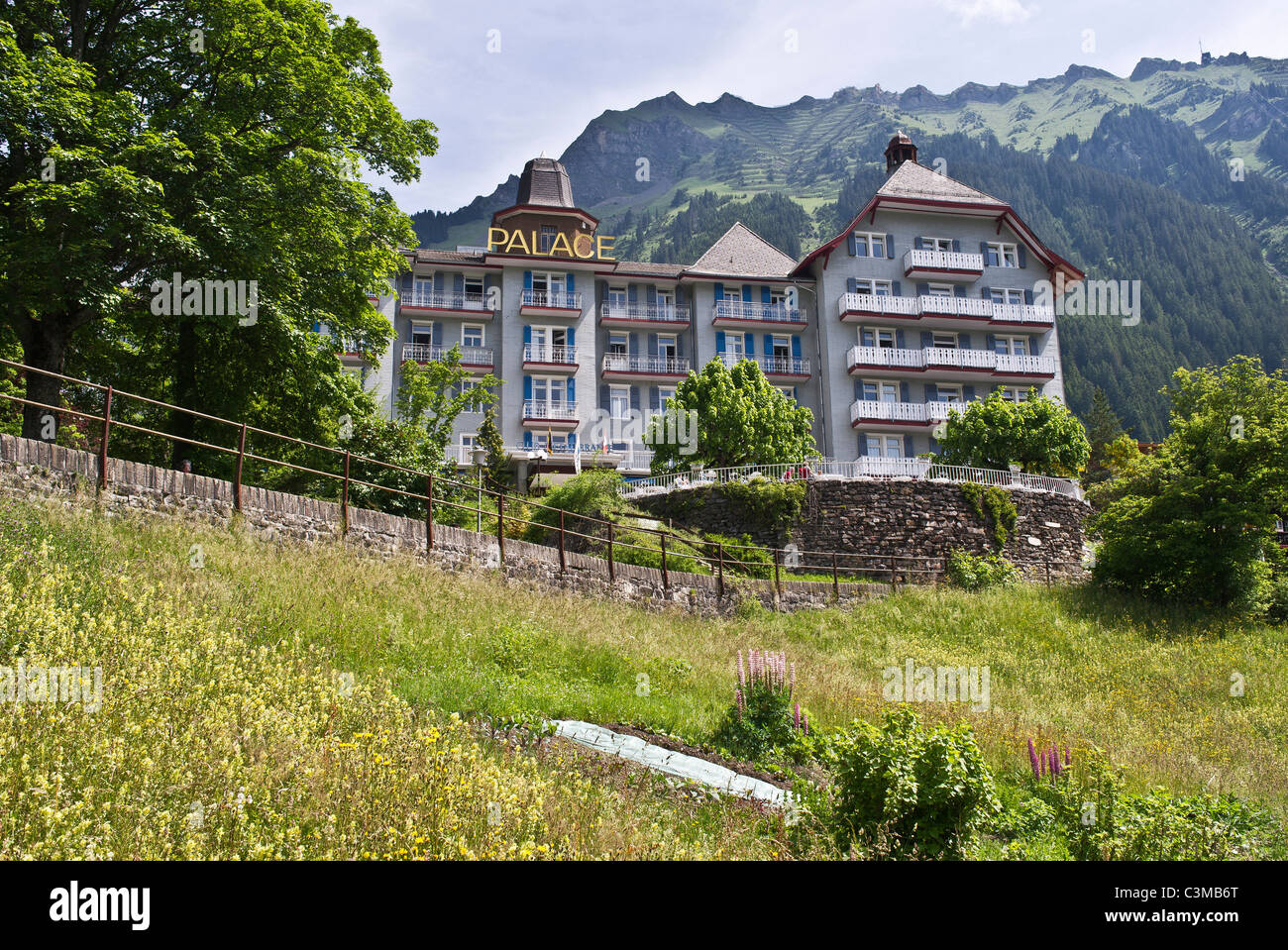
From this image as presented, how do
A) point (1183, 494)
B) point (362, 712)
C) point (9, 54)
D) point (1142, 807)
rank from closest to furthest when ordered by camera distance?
point (362, 712) < point (1142, 807) < point (9, 54) < point (1183, 494)

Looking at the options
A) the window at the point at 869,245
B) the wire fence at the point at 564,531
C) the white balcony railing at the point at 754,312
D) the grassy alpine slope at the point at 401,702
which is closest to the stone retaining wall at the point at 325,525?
the wire fence at the point at 564,531

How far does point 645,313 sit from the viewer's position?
48.8 m

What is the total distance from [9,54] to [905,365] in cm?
3871

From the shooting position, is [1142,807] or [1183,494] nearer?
[1142,807]

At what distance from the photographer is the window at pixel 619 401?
47375mm

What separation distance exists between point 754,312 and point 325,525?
121 ft

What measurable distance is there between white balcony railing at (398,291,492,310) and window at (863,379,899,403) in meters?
20.4

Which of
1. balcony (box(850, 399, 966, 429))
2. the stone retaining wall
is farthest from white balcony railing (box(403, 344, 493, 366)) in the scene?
the stone retaining wall

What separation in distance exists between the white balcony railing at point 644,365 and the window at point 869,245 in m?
11.1

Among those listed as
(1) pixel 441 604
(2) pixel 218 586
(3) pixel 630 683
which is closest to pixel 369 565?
(1) pixel 441 604

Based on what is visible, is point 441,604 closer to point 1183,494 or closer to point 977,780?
point 977,780

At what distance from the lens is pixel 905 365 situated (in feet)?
149

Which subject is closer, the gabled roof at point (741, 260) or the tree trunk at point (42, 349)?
the tree trunk at point (42, 349)

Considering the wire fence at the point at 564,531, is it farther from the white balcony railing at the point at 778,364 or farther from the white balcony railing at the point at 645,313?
the white balcony railing at the point at 645,313
